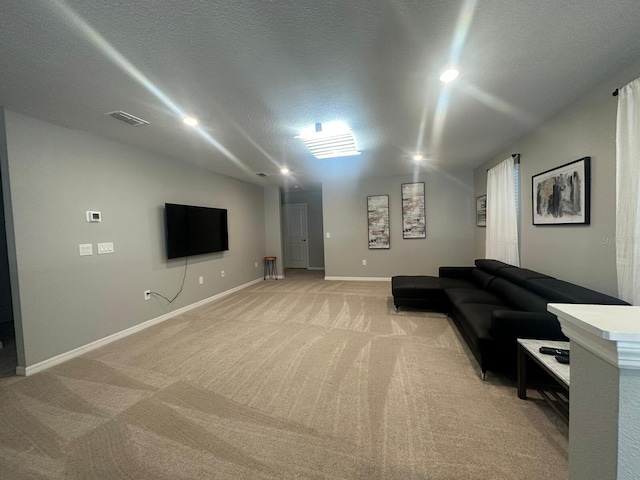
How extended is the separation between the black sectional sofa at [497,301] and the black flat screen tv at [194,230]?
10.8 ft

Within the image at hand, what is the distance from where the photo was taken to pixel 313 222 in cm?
851

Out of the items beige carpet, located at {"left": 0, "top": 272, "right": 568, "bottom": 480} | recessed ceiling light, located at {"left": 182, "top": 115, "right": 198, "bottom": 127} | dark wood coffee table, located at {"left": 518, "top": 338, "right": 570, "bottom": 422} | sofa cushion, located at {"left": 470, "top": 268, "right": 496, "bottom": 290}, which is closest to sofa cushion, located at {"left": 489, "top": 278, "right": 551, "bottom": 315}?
sofa cushion, located at {"left": 470, "top": 268, "right": 496, "bottom": 290}

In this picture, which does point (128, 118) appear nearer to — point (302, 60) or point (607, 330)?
point (302, 60)

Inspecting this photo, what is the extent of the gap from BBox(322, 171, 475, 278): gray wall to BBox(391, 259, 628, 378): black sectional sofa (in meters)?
1.76

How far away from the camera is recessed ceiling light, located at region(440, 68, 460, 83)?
1.98 meters

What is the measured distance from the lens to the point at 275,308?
170 inches

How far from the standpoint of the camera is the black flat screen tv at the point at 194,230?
13.2 feet

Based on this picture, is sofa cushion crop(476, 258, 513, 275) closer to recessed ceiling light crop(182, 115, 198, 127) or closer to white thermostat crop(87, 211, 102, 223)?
recessed ceiling light crop(182, 115, 198, 127)

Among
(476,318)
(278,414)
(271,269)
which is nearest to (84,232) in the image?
(278,414)

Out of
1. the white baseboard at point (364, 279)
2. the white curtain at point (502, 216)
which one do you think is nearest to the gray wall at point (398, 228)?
the white baseboard at point (364, 279)

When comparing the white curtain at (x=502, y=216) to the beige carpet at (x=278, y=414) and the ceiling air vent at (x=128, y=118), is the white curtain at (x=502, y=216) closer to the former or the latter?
the beige carpet at (x=278, y=414)

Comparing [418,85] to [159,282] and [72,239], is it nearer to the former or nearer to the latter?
[72,239]

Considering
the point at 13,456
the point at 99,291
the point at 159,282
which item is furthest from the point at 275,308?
the point at 13,456

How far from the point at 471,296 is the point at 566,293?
1075 millimetres
